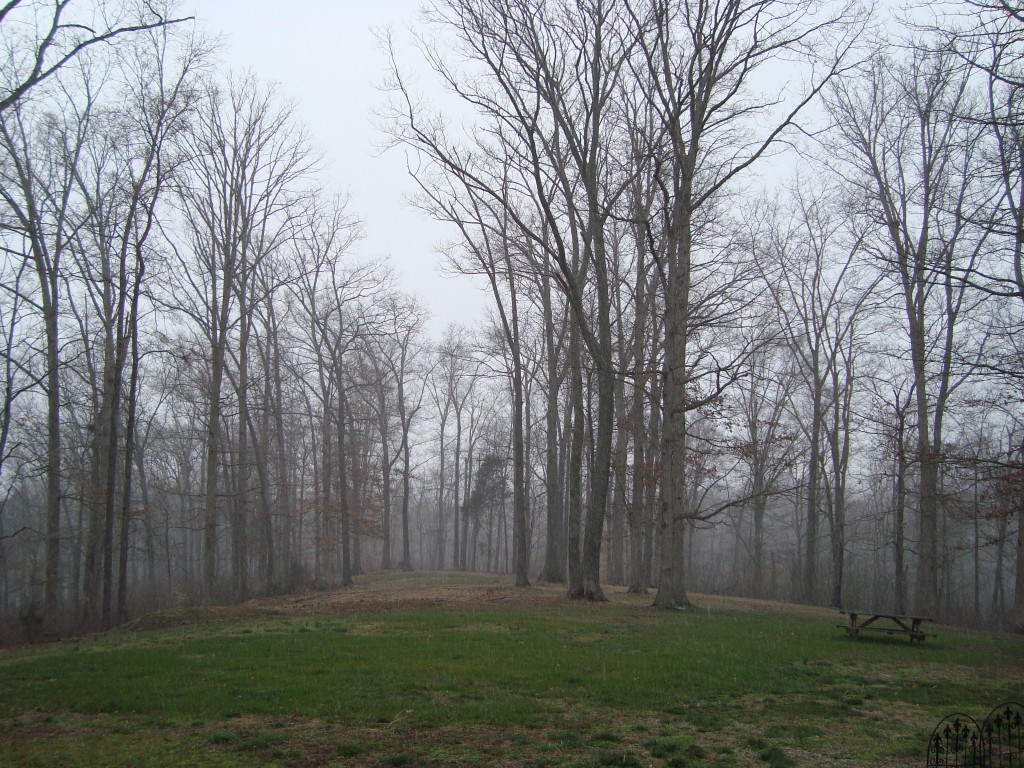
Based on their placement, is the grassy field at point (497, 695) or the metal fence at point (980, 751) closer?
the metal fence at point (980, 751)

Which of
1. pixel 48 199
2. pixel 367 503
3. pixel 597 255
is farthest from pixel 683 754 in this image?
pixel 367 503

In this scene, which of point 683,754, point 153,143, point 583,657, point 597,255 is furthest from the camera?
point 153,143

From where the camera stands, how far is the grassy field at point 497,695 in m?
5.48

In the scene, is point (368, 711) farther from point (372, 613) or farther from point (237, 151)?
point (237, 151)

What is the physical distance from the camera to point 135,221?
1906cm

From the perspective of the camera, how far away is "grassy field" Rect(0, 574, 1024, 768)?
5.48 metres

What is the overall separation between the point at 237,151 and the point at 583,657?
22281 millimetres

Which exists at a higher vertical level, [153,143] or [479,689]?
[153,143]

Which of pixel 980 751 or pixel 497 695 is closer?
pixel 980 751

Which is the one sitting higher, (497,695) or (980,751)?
(980,751)

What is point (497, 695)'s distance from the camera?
23.6 feet

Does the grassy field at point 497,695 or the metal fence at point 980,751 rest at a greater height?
the metal fence at point 980,751

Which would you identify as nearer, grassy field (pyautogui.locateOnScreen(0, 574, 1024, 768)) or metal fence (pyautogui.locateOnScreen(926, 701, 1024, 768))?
metal fence (pyautogui.locateOnScreen(926, 701, 1024, 768))

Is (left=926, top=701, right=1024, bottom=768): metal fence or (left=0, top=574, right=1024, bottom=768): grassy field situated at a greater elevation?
(left=926, top=701, right=1024, bottom=768): metal fence
